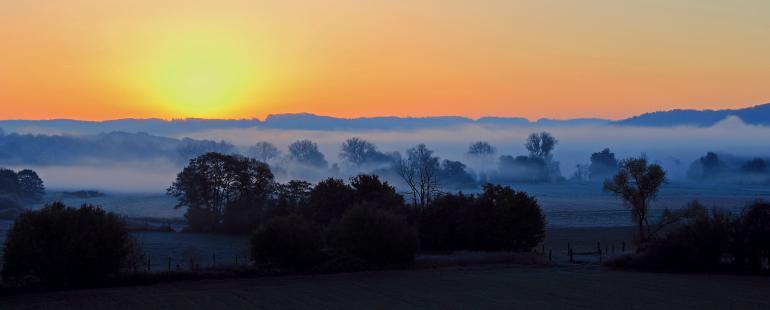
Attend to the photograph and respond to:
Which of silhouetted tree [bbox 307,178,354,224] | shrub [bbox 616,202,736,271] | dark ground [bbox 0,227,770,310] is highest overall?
silhouetted tree [bbox 307,178,354,224]

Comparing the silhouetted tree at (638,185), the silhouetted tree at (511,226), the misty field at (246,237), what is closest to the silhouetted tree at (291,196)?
the misty field at (246,237)

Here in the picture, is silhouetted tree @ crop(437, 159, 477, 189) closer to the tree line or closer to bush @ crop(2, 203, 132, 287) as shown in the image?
the tree line

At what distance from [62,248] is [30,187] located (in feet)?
366

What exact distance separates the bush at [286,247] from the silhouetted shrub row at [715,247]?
2134 centimetres

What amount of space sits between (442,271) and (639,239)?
2599cm

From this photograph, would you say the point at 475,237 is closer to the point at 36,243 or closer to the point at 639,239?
the point at 639,239

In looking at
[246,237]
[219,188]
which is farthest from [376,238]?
[219,188]

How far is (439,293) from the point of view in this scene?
39156mm

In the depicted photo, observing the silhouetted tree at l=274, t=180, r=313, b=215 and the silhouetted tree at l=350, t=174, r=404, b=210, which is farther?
the silhouetted tree at l=274, t=180, r=313, b=215

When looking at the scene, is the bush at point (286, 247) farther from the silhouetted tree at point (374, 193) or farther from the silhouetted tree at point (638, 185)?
the silhouetted tree at point (638, 185)

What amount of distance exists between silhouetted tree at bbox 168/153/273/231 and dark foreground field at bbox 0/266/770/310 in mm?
43102

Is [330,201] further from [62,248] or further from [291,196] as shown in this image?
[62,248]

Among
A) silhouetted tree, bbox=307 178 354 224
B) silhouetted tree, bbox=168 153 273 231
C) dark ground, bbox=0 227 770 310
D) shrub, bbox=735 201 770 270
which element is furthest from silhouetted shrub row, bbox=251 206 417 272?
silhouetted tree, bbox=168 153 273 231

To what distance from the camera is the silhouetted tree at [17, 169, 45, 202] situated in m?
139
